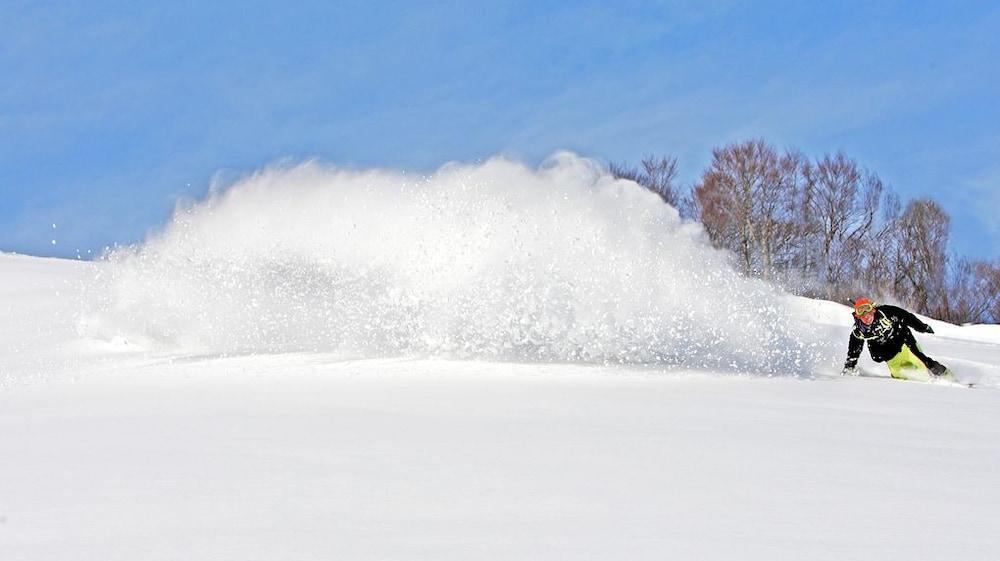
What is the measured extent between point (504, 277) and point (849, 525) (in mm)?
4619

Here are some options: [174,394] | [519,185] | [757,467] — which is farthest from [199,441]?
[519,185]

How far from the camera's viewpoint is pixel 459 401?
4.77m

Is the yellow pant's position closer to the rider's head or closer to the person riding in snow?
the person riding in snow

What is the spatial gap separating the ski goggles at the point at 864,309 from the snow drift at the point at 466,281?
63 cm

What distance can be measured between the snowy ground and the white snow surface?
2 cm

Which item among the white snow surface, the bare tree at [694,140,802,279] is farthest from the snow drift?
the bare tree at [694,140,802,279]

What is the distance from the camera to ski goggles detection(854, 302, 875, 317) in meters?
8.67

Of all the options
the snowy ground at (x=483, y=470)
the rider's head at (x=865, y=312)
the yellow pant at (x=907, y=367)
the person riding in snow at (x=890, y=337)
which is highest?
the rider's head at (x=865, y=312)

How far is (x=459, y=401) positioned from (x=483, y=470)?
5.57ft

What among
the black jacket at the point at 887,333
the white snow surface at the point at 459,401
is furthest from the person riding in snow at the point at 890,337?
the white snow surface at the point at 459,401

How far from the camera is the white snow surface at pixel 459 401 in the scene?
2.50m

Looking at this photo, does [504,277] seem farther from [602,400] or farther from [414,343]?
[602,400]

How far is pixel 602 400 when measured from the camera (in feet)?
16.2

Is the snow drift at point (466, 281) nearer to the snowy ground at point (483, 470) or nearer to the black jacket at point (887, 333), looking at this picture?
the black jacket at point (887, 333)
